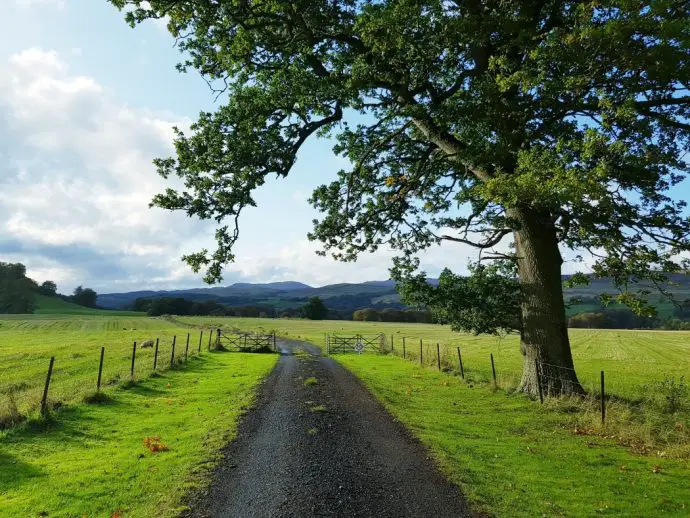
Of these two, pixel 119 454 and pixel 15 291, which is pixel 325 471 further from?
pixel 15 291

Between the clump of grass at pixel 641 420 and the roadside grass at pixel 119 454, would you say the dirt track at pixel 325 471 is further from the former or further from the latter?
the clump of grass at pixel 641 420

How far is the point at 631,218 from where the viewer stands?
14.0 m

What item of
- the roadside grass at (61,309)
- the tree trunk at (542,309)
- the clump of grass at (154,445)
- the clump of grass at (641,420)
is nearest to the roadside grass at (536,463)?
the clump of grass at (641,420)

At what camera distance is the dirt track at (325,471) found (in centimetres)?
697

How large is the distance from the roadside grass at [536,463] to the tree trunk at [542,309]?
44.3 inches

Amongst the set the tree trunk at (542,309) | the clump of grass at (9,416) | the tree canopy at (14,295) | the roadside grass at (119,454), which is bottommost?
the roadside grass at (119,454)

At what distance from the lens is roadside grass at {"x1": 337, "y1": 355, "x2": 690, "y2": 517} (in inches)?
291

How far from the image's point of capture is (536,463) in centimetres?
934

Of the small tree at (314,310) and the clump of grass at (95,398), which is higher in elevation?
the small tree at (314,310)

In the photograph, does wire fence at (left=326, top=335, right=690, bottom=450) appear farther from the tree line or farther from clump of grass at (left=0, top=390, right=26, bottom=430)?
the tree line

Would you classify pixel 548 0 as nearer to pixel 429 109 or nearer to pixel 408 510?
pixel 429 109

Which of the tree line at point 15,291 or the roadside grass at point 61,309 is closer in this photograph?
the tree line at point 15,291

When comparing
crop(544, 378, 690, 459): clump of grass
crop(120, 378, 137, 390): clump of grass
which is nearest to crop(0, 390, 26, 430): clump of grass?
crop(120, 378, 137, 390): clump of grass

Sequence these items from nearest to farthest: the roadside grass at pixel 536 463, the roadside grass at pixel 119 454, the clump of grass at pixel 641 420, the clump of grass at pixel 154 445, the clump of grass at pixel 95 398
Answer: the roadside grass at pixel 119 454, the roadside grass at pixel 536 463, the clump of grass at pixel 154 445, the clump of grass at pixel 641 420, the clump of grass at pixel 95 398
